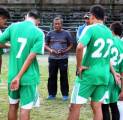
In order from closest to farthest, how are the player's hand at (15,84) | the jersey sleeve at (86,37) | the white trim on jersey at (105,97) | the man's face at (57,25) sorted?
the player's hand at (15,84)
the jersey sleeve at (86,37)
the white trim on jersey at (105,97)
the man's face at (57,25)

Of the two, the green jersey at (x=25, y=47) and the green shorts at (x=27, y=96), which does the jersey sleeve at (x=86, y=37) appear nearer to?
the green jersey at (x=25, y=47)

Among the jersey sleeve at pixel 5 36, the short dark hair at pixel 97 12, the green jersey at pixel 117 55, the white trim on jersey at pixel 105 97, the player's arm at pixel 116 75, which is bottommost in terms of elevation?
the white trim on jersey at pixel 105 97

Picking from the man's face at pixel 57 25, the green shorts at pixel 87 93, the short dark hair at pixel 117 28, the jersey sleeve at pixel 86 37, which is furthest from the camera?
the man's face at pixel 57 25

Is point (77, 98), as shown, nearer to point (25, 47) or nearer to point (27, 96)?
point (27, 96)

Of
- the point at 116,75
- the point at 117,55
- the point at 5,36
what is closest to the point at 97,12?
the point at 117,55

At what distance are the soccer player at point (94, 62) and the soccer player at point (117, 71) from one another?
1.03 feet

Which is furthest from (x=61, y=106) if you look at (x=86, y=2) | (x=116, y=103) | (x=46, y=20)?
(x=86, y=2)

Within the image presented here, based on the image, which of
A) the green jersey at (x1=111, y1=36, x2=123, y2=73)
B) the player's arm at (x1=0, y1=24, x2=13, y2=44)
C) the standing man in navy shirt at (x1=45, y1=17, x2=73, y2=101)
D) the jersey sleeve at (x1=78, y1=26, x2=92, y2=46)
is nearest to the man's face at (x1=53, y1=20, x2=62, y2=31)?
the standing man in navy shirt at (x1=45, y1=17, x2=73, y2=101)

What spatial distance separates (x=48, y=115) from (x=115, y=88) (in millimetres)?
2253

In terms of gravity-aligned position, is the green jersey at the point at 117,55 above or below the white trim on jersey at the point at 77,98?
above

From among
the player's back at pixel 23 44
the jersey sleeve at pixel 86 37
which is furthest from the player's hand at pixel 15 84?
the jersey sleeve at pixel 86 37

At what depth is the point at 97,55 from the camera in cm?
733

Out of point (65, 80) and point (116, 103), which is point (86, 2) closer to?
point (65, 80)

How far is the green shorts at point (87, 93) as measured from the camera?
7.42m
